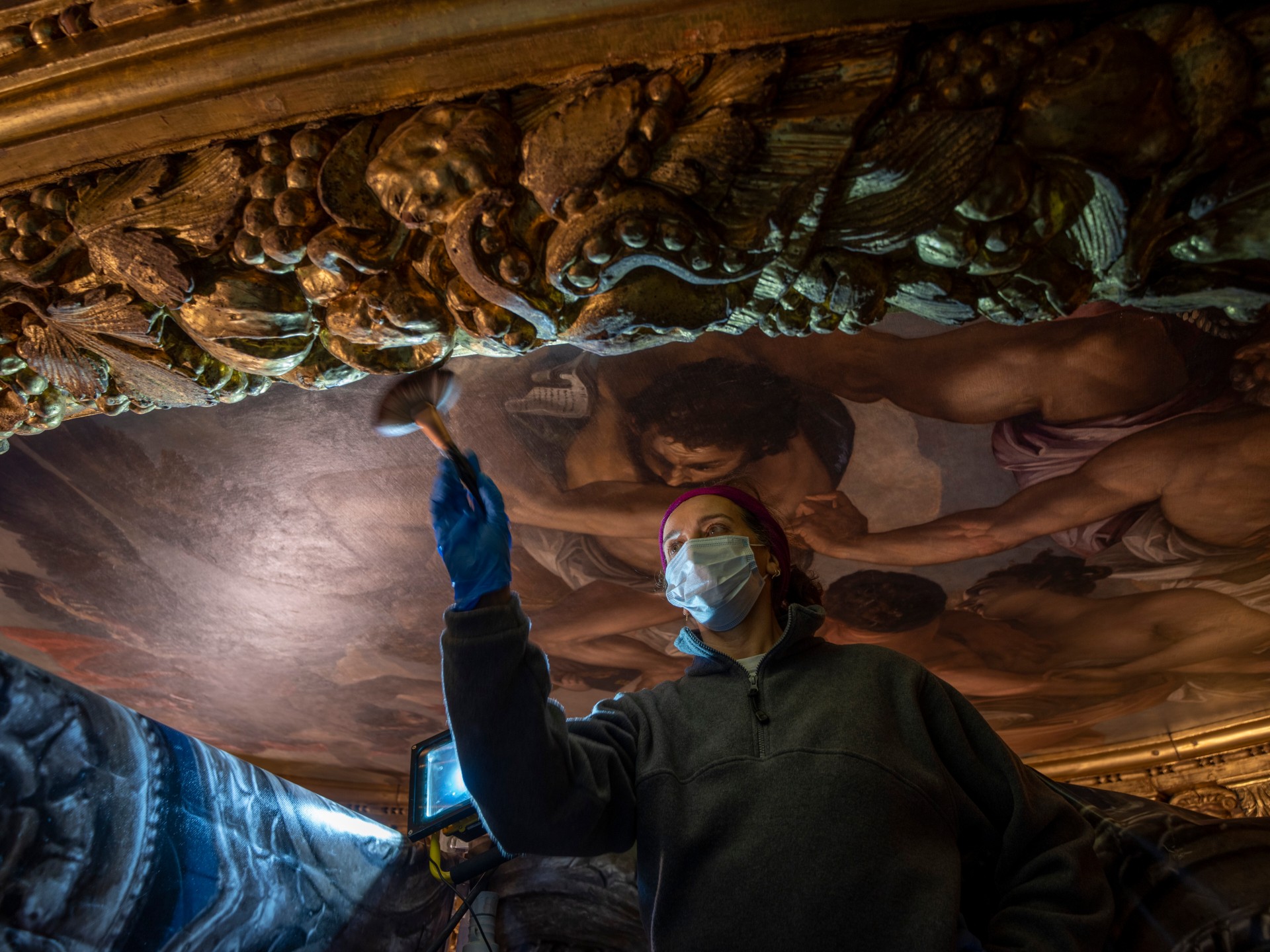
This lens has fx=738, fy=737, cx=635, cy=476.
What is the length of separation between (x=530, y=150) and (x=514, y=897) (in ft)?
5.38

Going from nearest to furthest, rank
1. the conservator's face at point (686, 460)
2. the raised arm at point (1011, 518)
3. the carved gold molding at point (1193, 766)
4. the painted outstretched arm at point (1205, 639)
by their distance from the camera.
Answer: the conservator's face at point (686, 460), the raised arm at point (1011, 518), the painted outstretched arm at point (1205, 639), the carved gold molding at point (1193, 766)

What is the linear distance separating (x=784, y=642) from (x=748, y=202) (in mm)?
929

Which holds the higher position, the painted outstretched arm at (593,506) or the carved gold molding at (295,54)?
the carved gold molding at (295,54)

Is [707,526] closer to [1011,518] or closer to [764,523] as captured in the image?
[764,523]

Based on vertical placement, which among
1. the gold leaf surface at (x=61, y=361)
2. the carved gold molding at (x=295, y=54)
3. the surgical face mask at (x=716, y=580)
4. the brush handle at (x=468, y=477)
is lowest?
the surgical face mask at (x=716, y=580)

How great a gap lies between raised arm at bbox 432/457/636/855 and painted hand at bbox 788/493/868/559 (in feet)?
9.86

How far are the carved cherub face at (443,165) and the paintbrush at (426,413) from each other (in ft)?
0.97

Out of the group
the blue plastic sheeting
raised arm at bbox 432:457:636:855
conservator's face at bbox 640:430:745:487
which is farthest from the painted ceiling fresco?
the blue plastic sheeting

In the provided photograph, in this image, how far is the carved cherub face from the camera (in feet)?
4.11

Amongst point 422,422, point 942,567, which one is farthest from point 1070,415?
point 422,422

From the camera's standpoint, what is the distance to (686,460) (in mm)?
3807

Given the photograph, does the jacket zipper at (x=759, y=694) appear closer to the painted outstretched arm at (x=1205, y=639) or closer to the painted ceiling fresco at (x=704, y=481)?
the painted ceiling fresco at (x=704, y=481)

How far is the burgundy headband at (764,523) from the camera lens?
1896 millimetres

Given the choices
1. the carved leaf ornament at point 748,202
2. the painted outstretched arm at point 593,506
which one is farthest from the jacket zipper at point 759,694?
the painted outstretched arm at point 593,506
